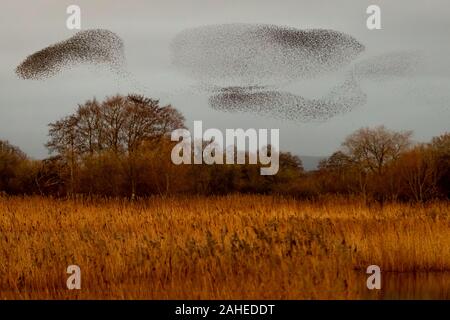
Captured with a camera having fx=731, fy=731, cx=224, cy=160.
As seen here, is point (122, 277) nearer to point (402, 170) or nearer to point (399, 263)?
point (399, 263)

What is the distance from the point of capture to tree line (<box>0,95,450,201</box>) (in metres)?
25.0

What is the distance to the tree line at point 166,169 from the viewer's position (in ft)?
82.0

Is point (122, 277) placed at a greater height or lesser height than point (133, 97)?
lesser

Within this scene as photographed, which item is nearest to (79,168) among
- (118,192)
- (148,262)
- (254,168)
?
(118,192)

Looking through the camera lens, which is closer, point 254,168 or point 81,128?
point 254,168

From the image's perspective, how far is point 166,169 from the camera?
26219 millimetres

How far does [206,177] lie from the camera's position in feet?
87.8

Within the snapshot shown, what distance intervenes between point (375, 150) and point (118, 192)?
1232 centimetres

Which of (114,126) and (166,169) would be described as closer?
(166,169)

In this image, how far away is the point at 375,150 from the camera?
105 ft
